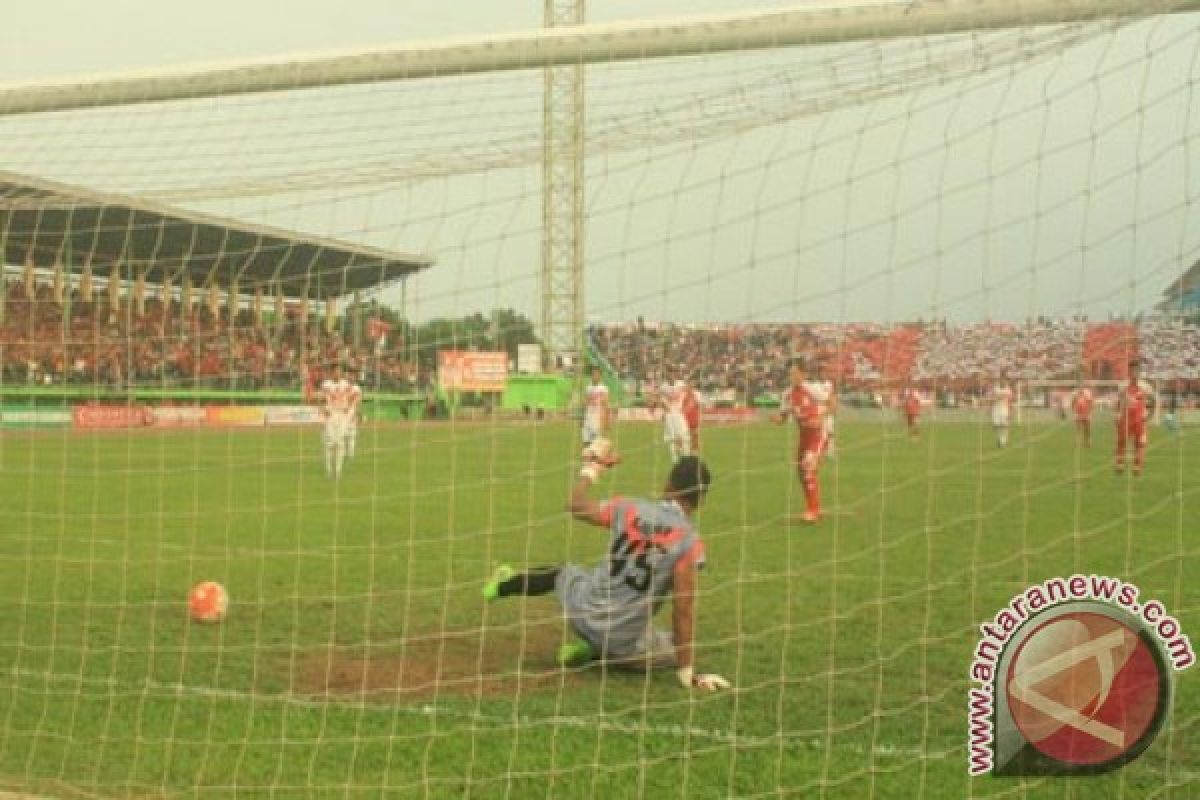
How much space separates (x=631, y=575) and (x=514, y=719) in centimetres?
100

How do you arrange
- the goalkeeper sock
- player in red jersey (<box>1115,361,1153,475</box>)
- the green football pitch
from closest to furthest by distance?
the green football pitch
the goalkeeper sock
player in red jersey (<box>1115,361,1153,475</box>)

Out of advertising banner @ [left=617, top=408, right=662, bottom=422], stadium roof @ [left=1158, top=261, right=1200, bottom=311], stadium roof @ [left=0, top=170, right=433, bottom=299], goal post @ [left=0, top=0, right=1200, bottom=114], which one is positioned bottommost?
advertising banner @ [left=617, top=408, right=662, bottom=422]

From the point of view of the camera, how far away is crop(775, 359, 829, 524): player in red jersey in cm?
1260

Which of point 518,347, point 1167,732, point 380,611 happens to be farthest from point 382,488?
point 1167,732

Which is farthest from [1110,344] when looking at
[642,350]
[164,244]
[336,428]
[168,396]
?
[336,428]

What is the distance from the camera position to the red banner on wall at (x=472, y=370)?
20.0ft

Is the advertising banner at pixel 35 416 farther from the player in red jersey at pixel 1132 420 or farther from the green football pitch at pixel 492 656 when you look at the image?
the player in red jersey at pixel 1132 420

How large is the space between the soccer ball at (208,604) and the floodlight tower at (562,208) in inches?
110

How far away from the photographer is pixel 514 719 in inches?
214

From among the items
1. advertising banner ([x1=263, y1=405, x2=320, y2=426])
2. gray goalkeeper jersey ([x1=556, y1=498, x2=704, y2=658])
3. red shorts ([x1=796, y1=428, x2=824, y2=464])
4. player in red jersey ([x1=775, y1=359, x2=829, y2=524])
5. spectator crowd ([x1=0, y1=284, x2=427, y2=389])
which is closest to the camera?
gray goalkeeper jersey ([x1=556, y1=498, x2=704, y2=658])

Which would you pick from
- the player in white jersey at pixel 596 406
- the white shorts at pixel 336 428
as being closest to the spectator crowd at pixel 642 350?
the player in white jersey at pixel 596 406

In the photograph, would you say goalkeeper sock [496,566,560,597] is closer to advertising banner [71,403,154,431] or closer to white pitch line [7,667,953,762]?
white pitch line [7,667,953,762]

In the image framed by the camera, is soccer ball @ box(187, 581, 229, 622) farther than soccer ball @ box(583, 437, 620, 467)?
Yes

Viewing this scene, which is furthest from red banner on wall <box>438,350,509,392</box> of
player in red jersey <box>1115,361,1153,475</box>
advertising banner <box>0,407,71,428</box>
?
player in red jersey <box>1115,361,1153,475</box>
